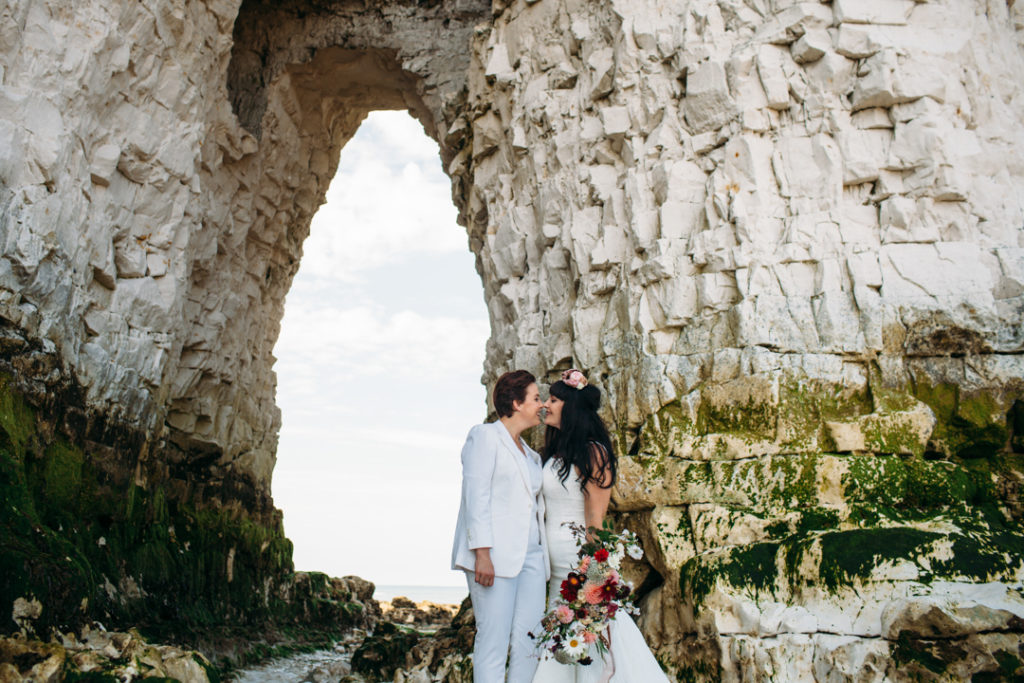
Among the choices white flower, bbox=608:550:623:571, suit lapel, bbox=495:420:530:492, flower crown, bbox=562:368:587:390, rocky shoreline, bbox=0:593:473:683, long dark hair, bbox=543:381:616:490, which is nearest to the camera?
white flower, bbox=608:550:623:571

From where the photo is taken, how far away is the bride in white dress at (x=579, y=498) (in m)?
4.05

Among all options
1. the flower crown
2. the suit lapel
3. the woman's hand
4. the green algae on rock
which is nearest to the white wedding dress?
the suit lapel

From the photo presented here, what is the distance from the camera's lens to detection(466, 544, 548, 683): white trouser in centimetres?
404

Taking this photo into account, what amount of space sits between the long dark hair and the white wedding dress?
0.16 meters

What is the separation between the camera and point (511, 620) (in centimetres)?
418

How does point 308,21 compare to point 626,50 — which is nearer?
point 626,50

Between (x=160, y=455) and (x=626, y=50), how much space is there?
29.4 ft

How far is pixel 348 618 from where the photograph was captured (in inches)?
701

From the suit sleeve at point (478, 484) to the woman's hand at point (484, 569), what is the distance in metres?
0.04

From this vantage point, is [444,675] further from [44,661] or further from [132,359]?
[132,359]

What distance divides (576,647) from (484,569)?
60 cm

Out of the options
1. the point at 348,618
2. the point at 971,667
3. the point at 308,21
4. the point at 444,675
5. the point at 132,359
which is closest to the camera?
the point at 971,667

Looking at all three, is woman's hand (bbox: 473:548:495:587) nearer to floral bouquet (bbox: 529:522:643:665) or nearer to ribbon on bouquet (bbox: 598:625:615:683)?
floral bouquet (bbox: 529:522:643:665)

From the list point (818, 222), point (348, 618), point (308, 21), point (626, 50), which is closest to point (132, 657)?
point (818, 222)
